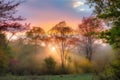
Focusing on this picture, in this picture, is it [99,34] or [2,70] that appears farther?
[2,70]

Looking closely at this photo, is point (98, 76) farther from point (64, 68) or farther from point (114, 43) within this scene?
point (64, 68)

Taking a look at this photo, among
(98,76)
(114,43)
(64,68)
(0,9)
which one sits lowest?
(64,68)

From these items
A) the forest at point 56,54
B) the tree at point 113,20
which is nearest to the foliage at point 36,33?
the forest at point 56,54

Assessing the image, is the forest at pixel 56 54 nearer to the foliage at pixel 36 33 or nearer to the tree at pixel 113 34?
the foliage at pixel 36 33

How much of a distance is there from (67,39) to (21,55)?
1131 centimetres

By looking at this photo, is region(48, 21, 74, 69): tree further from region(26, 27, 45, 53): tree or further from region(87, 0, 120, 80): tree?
region(87, 0, 120, 80): tree

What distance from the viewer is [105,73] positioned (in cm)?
1947

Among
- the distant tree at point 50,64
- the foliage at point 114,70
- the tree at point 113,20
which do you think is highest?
the tree at point 113,20

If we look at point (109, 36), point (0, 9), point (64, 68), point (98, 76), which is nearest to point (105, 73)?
point (98, 76)

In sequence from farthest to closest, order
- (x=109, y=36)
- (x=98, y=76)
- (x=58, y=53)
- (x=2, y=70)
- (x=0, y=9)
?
(x=58, y=53), (x=2, y=70), (x=98, y=76), (x=109, y=36), (x=0, y=9)

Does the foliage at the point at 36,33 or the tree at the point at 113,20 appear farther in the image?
the foliage at the point at 36,33

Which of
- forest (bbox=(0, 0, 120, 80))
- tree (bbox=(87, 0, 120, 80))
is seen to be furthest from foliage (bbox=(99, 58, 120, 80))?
forest (bbox=(0, 0, 120, 80))

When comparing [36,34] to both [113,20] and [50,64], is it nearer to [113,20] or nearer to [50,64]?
[50,64]

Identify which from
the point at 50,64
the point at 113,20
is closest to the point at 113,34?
the point at 113,20
